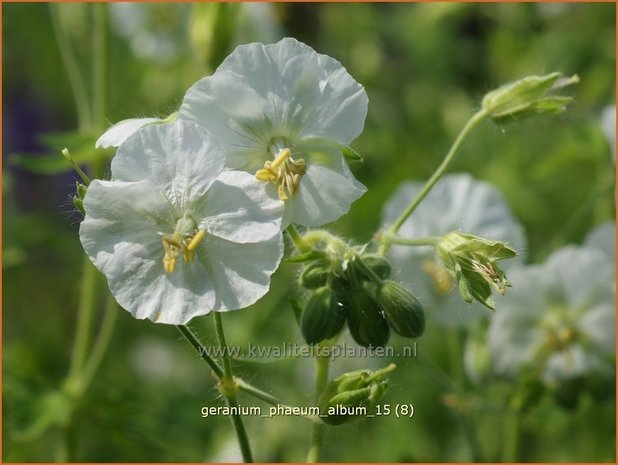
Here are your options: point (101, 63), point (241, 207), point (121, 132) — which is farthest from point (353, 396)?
point (101, 63)

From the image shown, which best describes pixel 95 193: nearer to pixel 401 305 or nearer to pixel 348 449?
pixel 401 305

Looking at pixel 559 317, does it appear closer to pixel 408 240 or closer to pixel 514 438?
pixel 514 438

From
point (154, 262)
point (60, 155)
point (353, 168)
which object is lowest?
point (353, 168)

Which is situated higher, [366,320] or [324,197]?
[324,197]

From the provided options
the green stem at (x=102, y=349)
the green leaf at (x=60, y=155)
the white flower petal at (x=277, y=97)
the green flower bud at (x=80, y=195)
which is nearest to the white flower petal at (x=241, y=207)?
the white flower petal at (x=277, y=97)

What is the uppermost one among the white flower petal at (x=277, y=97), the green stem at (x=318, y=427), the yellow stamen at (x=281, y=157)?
the white flower petal at (x=277, y=97)

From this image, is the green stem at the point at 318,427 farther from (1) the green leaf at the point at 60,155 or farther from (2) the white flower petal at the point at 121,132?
(1) the green leaf at the point at 60,155

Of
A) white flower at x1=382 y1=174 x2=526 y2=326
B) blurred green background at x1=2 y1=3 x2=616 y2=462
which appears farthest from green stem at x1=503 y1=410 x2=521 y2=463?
white flower at x1=382 y1=174 x2=526 y2=326

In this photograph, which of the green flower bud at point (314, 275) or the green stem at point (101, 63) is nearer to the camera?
the green flower bud at point (314, 275)

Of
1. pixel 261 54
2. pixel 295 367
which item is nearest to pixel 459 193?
pixel 295 367
